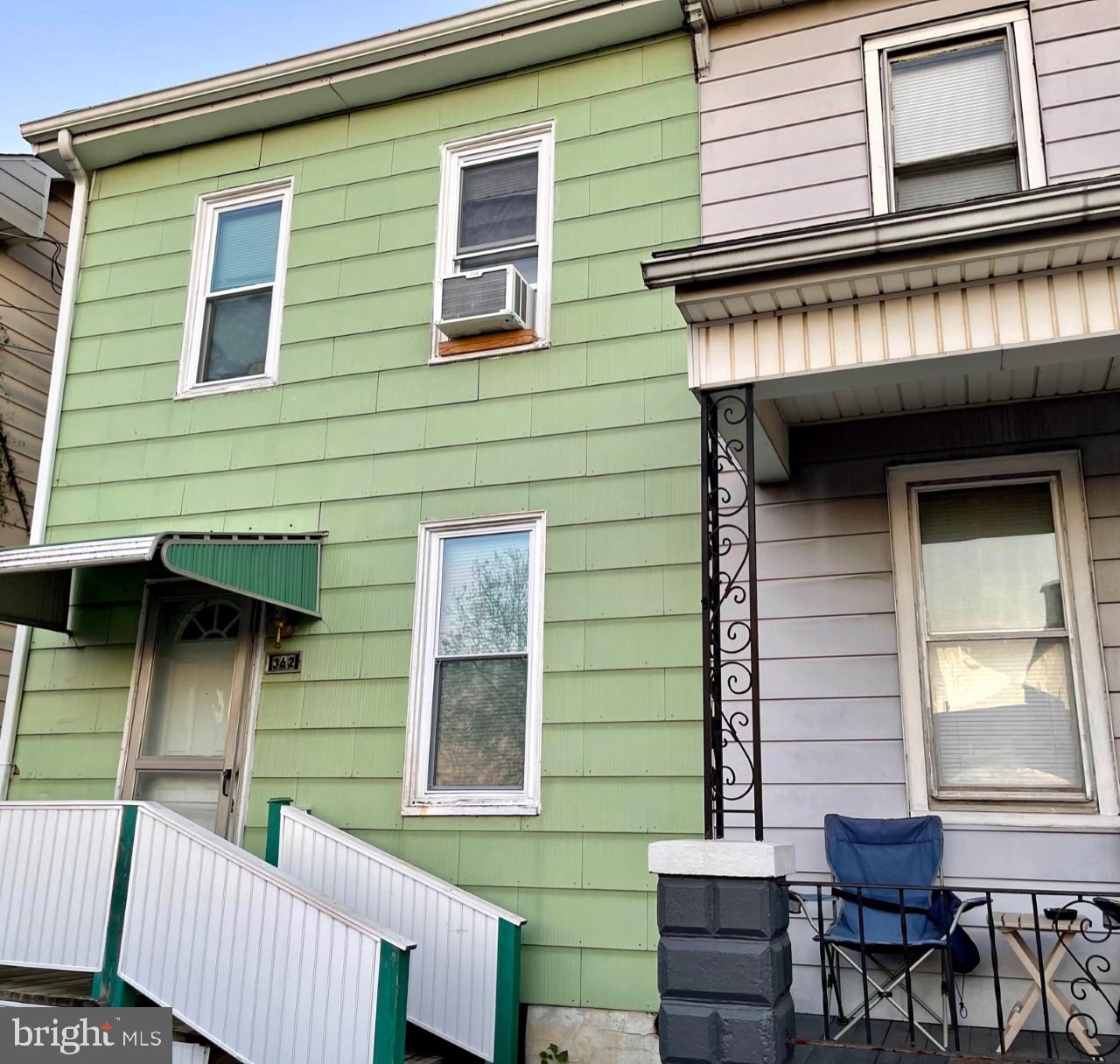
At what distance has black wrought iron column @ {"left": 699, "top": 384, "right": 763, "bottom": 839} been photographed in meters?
3.86

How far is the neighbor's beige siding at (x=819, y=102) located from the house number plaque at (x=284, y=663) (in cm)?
323

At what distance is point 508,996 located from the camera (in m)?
4.76

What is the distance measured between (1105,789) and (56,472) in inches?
244

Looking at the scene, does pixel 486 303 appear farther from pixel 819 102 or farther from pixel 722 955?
pixel 722 955

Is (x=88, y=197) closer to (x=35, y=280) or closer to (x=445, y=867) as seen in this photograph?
(x=35, y=280)

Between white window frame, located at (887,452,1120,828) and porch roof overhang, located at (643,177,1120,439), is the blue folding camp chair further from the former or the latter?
porch roof overhang, located at (643,177,1120,439)

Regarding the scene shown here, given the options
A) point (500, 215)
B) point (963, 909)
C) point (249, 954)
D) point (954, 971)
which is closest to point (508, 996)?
point (249, 954)

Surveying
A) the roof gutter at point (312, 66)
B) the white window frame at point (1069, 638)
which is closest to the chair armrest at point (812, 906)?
the white window frame at point (1069, 638)

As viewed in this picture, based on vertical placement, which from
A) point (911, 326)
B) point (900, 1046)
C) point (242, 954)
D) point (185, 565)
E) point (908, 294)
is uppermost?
point (908, 294)

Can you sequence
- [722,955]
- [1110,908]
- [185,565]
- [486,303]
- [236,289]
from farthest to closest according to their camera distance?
[236,289]
[486,303]
[185,565]
[1110,908]
[722,955]

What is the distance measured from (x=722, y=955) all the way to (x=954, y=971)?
1261 millimetres

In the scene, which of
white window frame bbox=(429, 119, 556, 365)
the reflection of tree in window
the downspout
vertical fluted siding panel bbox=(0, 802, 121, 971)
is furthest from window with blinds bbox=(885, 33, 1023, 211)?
the downspout

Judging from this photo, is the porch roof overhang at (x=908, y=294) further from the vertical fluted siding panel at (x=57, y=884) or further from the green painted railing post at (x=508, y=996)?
the vertical fluted siding panel at (x=57, y=884)

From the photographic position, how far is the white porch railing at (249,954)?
13.2ft
